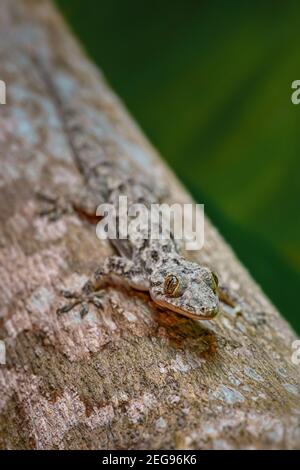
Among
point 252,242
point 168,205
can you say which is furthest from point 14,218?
point 252,242

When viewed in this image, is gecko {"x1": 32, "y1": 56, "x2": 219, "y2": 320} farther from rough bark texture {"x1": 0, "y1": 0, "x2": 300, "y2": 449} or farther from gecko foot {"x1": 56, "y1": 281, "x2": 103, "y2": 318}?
rough bark texture {"x1": 0, "y1": 0, "x2": 300, "y2": 449}

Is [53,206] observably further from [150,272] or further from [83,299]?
[150,272]

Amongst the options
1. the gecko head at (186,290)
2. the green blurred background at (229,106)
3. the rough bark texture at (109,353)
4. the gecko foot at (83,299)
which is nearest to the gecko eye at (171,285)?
the gecko head at (186,290)

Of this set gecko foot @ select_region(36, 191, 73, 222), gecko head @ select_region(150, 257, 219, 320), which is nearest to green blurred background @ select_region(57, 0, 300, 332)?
gecko foot @ select_region(36, 191, 73, 222)

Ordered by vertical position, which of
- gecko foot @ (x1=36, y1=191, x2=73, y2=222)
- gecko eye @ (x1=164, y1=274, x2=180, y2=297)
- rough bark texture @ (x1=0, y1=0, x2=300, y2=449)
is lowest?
rough bark texture @ (x1=0, y1=0, x2=300, y2=449)

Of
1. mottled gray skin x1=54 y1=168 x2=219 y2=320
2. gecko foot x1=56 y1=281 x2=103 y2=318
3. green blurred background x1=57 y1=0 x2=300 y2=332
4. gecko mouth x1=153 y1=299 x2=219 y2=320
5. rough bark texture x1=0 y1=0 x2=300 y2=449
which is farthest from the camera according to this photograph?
green blurred background x1=57 y1=0 x2=300 y2=332

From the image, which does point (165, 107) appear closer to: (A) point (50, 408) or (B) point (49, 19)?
(B) point (49, 19)

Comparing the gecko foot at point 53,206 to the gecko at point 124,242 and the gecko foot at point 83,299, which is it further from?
the gecko foot at point 83,299
